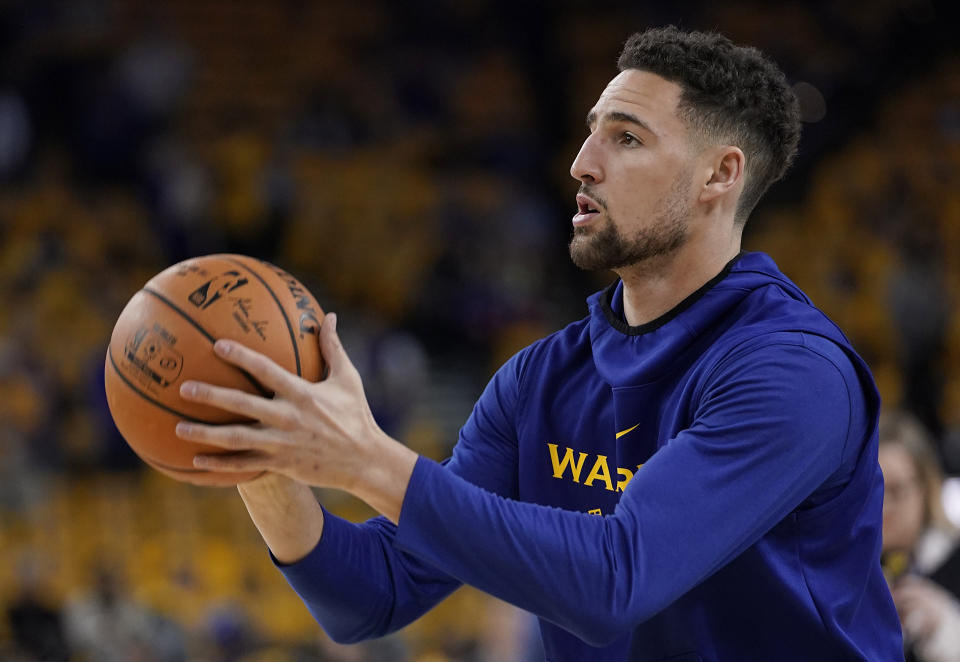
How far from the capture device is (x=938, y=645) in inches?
114

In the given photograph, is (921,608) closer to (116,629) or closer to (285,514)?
(285,514)

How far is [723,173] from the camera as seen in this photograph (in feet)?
7.44

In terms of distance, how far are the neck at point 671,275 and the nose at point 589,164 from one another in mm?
189

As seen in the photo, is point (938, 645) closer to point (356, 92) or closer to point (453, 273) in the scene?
point (453, 273)

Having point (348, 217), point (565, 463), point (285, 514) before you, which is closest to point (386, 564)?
point (285, 514)

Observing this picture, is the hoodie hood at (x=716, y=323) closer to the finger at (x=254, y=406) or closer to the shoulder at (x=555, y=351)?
the shoulder at (x=555, y=351)

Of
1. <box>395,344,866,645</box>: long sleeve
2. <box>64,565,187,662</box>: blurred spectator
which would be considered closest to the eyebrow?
<box>395,344,866,645</box>: long sleeve

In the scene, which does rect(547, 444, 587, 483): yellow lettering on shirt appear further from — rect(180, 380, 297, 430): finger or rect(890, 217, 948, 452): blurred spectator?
rect(890, 217, 948, 452): blurred spectator

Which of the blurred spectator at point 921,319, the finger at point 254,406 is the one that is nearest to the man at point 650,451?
the finger at point 254,406

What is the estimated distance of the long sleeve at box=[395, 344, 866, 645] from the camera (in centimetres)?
173

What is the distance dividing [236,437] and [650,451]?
0.82m

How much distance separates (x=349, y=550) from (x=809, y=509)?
87 cm

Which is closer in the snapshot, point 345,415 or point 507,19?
point 345,415

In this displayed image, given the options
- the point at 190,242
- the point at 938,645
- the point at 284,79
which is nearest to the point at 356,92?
the point at 284,79
